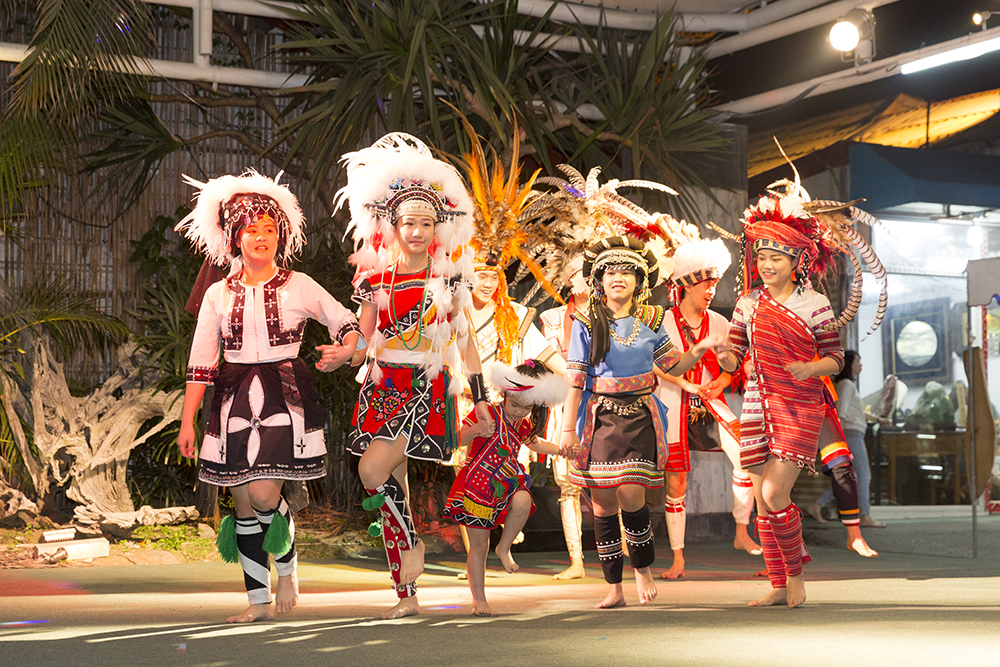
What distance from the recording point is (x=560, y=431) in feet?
17.7

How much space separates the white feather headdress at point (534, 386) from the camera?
13.8 ft

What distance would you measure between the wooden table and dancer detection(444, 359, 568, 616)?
4.10 metres

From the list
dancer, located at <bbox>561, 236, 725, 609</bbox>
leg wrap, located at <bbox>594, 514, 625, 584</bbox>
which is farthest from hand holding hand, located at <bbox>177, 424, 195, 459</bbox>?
leg wrap, located at <bbox>594, 514, 625, 584</bbox>

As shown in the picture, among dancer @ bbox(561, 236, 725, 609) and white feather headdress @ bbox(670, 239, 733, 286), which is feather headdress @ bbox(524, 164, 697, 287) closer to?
white feather headdress @ bbox(670, 239, 733, 286)

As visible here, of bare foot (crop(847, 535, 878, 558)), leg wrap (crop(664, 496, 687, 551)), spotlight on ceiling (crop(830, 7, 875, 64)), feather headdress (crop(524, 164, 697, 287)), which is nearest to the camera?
feather headdress (crop(524, 164, 697, 287))

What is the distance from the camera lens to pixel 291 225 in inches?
159

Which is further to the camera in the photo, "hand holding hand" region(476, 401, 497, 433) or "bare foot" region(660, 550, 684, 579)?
"bare foot" region(660, 550, 684, 579)

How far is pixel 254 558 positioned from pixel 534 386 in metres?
1.24

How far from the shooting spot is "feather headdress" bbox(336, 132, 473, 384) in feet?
13.1

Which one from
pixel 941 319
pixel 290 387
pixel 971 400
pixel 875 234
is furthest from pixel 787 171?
pixel 290 387

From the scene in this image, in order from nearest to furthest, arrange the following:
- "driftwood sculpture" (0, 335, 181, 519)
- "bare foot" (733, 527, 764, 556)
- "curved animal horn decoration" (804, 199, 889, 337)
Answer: "curved animal horn decoration" (804, 199, 889, 337), "bare foot" (733, 527, 764, 556), "driftwood sculpture" (0, 335, 181, 519)

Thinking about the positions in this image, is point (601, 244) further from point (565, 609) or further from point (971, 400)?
point (971, 400)

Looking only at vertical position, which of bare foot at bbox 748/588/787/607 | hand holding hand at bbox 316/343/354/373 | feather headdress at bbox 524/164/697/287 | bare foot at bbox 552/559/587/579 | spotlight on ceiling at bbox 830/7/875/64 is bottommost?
bare foot at bbox 552/559/587/579

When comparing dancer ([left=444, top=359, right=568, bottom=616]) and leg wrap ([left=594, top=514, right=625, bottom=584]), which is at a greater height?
dancer ([left=444, top=359, right=568, bottom=616])
